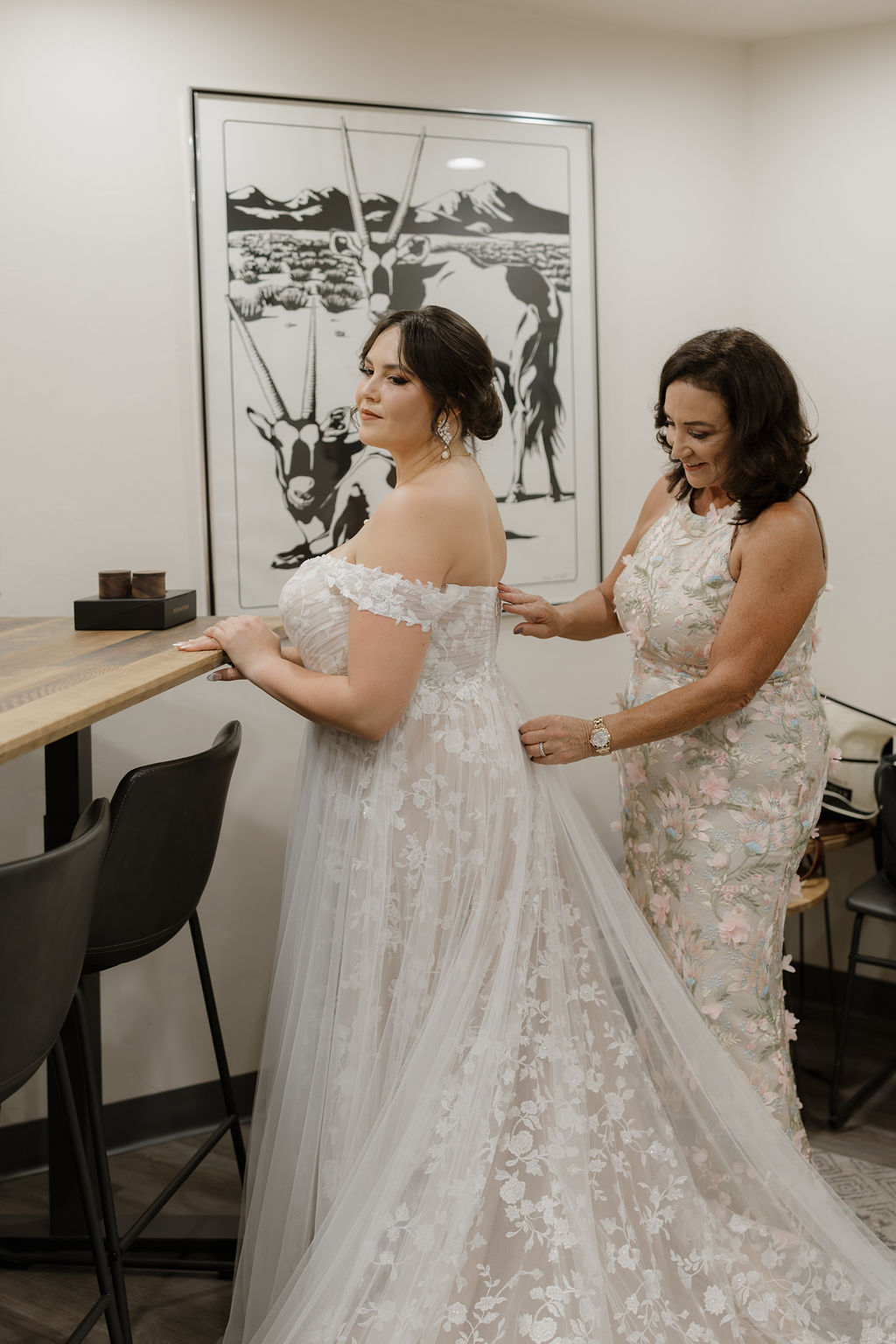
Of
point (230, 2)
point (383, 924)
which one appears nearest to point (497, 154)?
point (230, 2)

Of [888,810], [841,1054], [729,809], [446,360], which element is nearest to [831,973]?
[841,1054]

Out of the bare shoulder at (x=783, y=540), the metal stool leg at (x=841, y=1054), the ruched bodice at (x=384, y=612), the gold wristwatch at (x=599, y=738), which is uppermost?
the bare shoulder at (x=783, y=540)

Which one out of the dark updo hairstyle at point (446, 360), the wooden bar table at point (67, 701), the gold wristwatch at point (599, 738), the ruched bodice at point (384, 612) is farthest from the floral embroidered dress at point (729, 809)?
the wooden bar table at point (67, 701)

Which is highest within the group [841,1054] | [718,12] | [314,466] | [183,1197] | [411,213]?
[718,12]

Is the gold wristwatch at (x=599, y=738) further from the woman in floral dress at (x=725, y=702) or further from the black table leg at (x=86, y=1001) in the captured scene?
the black table leg at (x=86, y=1001)

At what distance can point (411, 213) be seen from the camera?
3049mm

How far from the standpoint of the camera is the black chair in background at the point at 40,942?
4.46 ft

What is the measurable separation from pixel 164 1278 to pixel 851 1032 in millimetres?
2138

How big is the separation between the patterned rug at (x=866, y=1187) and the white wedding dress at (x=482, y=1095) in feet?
2.50

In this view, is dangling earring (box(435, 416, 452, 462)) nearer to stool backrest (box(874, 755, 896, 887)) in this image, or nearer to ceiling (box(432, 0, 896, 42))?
stool backrest (box(874, 755, 896, 887))

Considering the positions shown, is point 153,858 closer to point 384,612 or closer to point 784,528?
point 384,612

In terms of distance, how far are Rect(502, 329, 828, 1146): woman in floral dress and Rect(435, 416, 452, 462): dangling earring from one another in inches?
16.6

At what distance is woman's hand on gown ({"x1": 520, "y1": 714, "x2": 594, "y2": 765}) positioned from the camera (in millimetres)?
2045

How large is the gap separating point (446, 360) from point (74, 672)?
31.0 inches
